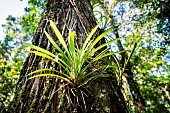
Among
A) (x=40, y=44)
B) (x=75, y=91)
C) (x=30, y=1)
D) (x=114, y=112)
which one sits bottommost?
(x=114, y=112)

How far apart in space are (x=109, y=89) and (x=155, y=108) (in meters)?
12.3

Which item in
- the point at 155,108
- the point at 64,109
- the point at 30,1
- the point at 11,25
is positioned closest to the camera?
the point at 64,109

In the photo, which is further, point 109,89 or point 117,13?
point 117,13

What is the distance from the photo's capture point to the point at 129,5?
27.1 ft

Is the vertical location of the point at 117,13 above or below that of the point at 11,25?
below

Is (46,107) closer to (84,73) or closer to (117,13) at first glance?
(84,73)

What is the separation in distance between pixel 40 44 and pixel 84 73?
60cm

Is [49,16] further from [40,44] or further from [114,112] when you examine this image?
[114,112]

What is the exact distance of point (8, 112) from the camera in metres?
1.17

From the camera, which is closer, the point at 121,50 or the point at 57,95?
the point at 57,95

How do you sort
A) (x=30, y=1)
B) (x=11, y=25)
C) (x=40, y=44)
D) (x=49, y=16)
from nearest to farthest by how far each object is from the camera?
(x=40, y=44) → (x=49, y=16) → (x=30, y=1) → (x=11, y=25)

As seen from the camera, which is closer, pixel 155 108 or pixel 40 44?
pixel 40 44

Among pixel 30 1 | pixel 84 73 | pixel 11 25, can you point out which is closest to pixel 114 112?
pixel 84 73

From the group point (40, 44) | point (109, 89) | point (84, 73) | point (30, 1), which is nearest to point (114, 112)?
point (109, 89)
